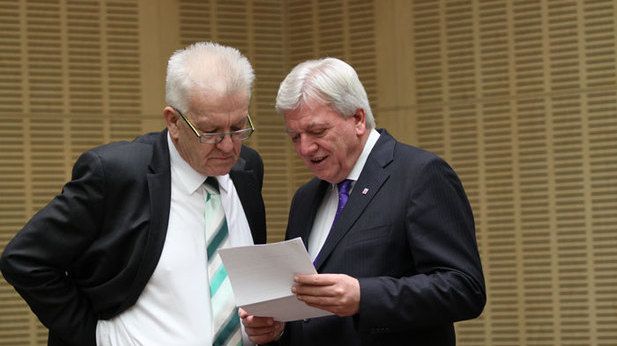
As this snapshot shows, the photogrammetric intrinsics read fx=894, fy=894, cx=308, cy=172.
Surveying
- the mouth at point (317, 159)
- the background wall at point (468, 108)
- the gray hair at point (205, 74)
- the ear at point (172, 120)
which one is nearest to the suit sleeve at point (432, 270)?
the mouth at point (317, 159)

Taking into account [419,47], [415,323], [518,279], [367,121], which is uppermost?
[419,47]

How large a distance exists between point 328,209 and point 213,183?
0.42 m

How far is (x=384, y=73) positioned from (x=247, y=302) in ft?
12.8

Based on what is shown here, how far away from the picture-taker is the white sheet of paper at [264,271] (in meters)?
2.64

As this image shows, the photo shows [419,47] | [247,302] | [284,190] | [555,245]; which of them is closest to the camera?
[247,302]

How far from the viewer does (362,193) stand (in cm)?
298

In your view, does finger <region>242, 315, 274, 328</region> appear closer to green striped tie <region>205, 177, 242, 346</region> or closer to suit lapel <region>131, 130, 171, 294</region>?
green striped tie <region>205, 177, 242, 346</region>

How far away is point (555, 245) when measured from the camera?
19.0 ft

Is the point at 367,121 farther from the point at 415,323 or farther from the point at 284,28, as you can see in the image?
the point at 284,28

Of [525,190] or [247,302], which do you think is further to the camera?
[525,190]

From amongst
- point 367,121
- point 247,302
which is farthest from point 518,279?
point 247,302

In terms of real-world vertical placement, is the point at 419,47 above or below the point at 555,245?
above

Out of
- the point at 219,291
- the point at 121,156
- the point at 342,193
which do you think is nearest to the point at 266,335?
the point at 219,291

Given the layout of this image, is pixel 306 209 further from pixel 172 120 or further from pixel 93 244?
pixel 93 244
